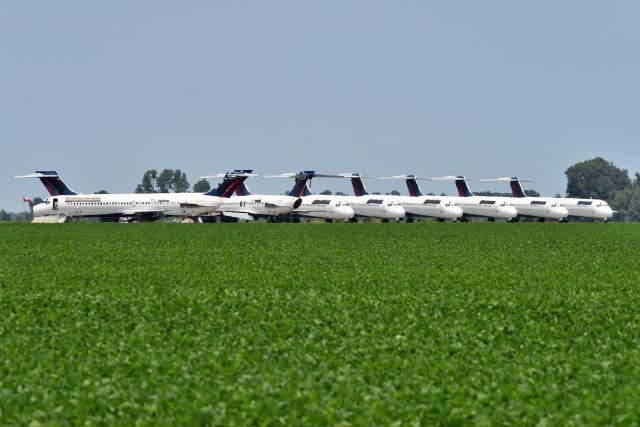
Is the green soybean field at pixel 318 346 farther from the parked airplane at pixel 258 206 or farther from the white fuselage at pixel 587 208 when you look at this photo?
the white fuselage at pixel 587 208

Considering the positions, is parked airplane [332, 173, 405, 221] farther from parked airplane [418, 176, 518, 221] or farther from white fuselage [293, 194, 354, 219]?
parked airplane [418, 176, 518, 221]

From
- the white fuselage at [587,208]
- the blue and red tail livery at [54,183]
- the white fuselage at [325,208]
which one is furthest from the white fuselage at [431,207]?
the blue and red tail livery at [54,183]

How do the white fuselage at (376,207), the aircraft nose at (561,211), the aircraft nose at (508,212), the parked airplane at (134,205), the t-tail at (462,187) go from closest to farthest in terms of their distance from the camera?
the parked airplane at (134,205), the white fuselage at (376,207), the aircraft nose at (561,211), the aircraft nose at (508,212), the t-tail at (462,187)

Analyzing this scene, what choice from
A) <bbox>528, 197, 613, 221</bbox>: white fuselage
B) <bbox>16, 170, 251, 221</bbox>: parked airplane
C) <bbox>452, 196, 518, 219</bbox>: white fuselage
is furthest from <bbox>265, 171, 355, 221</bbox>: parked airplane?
<bbox>528, 197, 613, 221</bbox>: white fuselage

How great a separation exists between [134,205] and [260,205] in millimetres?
13516

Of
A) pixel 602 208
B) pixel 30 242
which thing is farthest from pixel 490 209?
pixel 30 242

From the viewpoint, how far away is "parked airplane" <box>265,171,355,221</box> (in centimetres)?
12725

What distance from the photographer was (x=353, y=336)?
1962 cm

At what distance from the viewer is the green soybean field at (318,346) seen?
1372cm

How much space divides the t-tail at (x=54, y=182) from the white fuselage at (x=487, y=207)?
155 ft

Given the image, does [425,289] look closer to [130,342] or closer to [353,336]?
[353,336]

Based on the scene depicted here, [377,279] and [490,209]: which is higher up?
[490,209]

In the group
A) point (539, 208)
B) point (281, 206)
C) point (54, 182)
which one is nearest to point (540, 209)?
point (539, 208)

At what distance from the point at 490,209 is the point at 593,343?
397ft
